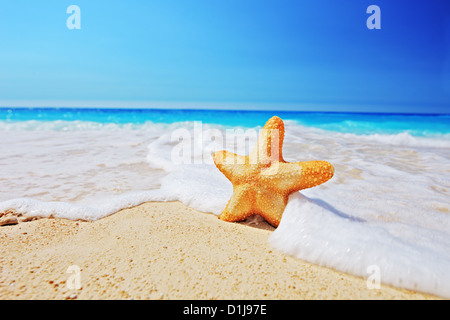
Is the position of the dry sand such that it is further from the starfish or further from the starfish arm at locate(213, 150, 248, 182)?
the starfish arm at locate(213, 150, 248, 182)

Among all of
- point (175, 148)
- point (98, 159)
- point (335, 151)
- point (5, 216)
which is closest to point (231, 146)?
point (175, 148)

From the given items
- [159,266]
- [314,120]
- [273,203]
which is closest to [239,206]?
[273,203]

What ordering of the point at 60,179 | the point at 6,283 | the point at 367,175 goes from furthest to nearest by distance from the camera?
the point at 367,175 → the point at 60,179 → the point at 6,283

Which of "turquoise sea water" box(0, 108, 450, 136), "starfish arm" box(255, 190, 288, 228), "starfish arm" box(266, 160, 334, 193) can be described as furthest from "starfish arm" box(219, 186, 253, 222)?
"turquoise sea water" box(0, 108, 450, 136)

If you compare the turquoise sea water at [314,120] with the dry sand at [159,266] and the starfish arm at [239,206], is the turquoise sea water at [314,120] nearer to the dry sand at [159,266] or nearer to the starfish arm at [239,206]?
the starfish arm at [239,206]

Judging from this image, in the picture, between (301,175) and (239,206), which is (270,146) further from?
(239,206)
